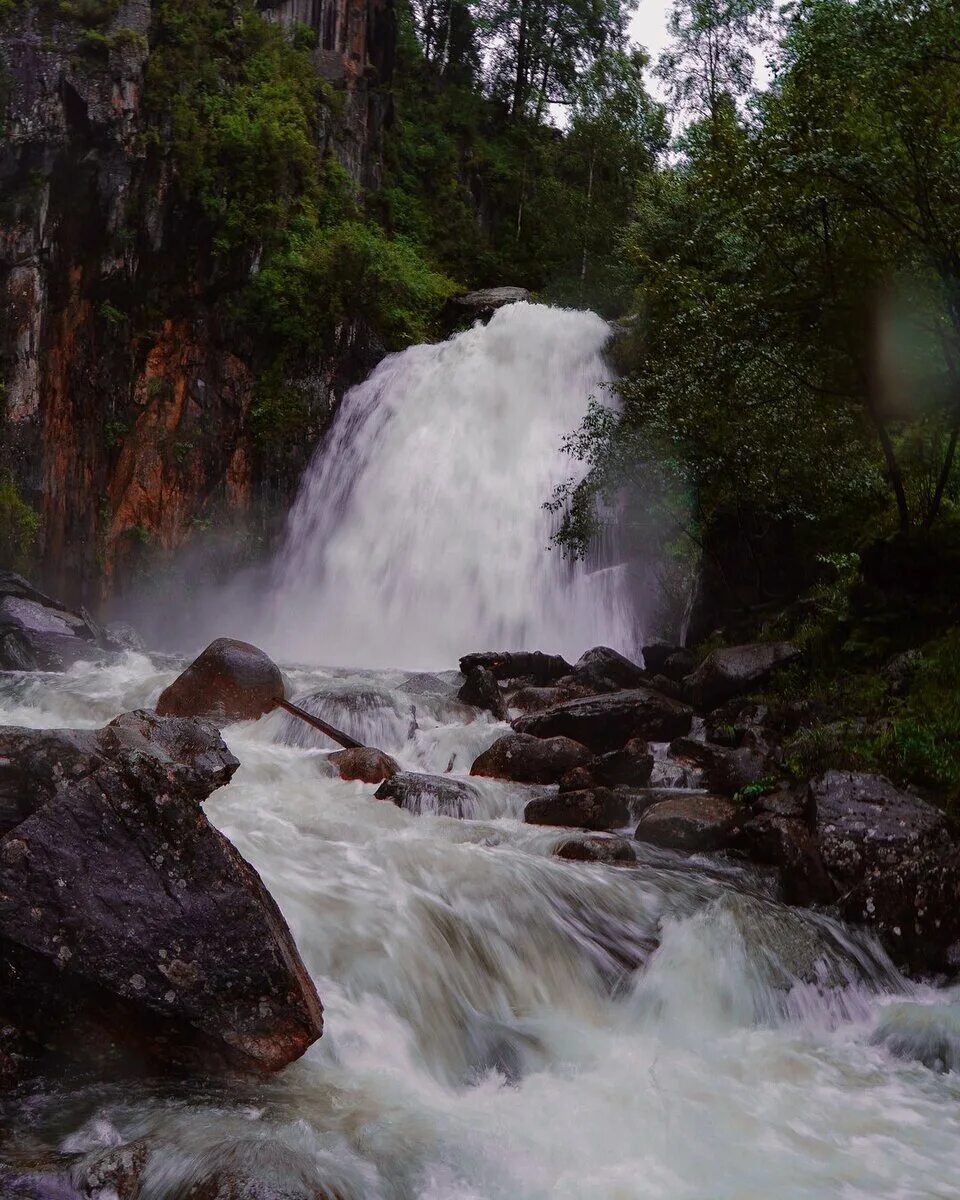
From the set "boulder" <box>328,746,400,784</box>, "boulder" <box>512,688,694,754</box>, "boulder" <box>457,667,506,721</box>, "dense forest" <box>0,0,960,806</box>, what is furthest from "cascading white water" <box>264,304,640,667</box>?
"boulder" <box>328,746,400,784</box>

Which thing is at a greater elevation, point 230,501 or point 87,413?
point 87,413

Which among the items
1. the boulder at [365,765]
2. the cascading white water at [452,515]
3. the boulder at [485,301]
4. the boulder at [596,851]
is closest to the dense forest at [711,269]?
the boulder at [485,301]

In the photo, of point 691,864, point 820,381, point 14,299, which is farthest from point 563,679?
point 14,299

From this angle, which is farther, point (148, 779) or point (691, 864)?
point (691, 864)

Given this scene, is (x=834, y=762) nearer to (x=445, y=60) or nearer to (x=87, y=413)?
(x=87, y=413)

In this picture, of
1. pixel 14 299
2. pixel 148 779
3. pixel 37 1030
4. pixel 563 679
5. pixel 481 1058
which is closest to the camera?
pixel 37 1030

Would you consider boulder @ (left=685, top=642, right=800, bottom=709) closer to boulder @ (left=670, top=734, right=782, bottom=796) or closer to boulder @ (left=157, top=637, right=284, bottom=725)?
boulder @ (left=670, top=734, right=782, bottom=796)

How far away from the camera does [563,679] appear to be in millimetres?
14906

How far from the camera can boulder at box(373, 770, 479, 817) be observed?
909cm

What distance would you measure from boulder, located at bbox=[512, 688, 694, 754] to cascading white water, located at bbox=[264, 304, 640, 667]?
7017 mm

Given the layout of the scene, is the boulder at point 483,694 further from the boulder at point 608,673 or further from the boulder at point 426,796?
the boulder at point 426,796

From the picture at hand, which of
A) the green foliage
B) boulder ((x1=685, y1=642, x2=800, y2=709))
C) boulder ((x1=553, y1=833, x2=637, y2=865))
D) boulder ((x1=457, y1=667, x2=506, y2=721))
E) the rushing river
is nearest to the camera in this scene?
the rushing river

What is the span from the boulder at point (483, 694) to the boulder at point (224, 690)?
8.91 feet

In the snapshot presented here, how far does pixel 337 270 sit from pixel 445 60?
17407mm
